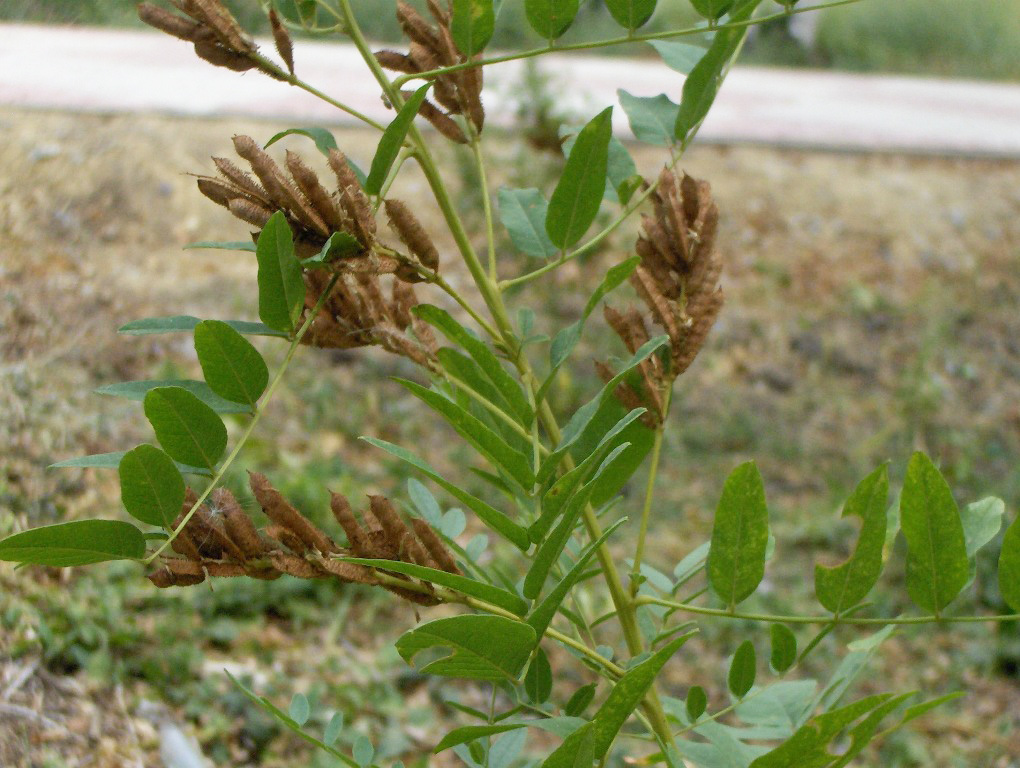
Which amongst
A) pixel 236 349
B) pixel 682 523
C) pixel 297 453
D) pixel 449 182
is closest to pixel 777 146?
pixel 449 182

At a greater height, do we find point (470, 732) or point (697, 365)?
point (470, 732)

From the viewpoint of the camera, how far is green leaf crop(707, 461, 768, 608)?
0.58m

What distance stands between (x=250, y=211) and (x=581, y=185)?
0.63ft

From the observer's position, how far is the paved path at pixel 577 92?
3107 millimetres

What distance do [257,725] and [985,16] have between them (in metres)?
5.89

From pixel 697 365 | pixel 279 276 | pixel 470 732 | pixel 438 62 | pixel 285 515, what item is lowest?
pixel 697 365

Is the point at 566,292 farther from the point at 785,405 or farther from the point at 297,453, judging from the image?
the point at 297,453

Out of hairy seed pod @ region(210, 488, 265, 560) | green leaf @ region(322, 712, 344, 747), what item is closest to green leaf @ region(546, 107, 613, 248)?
hairy seed pod @ region(210, 488, 265, 560)

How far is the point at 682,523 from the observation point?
248 centimetres

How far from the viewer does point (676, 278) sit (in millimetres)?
658

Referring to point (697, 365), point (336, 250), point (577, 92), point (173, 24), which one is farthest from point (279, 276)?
point (577, 92)

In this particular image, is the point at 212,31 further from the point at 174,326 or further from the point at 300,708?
the point at 300,708

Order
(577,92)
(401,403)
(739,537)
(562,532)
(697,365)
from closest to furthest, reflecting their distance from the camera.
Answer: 1. (562,532)
2. (739,537)
3. (401,403)
4. (697,365)
5. (577,92)

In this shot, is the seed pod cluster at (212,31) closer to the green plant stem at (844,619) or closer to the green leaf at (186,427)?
the green leaf at (186,427)
